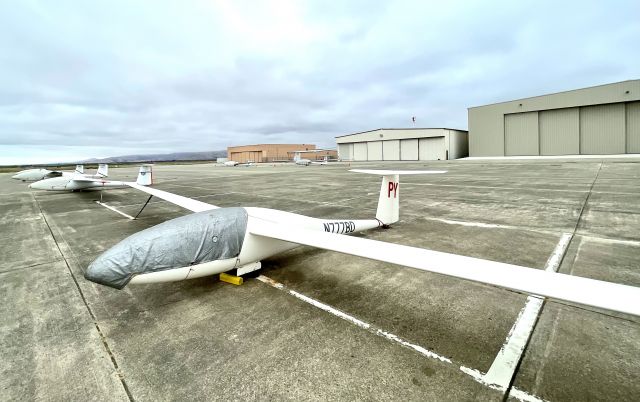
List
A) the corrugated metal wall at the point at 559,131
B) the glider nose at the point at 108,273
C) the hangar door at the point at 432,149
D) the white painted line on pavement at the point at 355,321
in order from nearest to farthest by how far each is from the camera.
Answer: the white painted line on pavement at the point at 355,321 < the glider nose at the point at 108,273 < the corrugated metal wall at the point at 559,131 < the hangar door at the point at 432,149

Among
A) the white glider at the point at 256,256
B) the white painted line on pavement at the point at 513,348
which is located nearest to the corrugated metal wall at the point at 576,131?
the white painted line on pavement at the point at 513,348

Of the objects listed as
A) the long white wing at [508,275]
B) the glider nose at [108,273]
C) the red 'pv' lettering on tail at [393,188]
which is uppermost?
the red 'pv' lettering on tail at [393,188]

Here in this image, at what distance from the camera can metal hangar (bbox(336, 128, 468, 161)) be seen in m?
68.8

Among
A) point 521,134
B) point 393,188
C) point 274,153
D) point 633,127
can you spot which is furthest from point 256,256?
point 274,153

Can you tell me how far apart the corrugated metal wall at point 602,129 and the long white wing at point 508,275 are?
62562 mm

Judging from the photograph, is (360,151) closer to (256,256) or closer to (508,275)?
(256,256)

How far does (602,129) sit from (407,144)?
35508mm

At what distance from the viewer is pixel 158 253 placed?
15.6ft

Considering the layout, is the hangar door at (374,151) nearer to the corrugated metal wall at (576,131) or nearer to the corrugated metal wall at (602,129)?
the corrugated metal wall at (576,131)

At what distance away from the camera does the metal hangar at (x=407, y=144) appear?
68.8 m

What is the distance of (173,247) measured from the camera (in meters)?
4.88

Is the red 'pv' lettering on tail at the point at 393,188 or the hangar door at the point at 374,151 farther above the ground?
the hangar door at the point at 374,151

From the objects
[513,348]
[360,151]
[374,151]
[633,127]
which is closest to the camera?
[513,348]

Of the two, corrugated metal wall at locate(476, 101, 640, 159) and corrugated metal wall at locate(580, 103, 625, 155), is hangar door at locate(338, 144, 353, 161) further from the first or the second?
corrugated metal wall at locate(580, 103, 625, 155)
